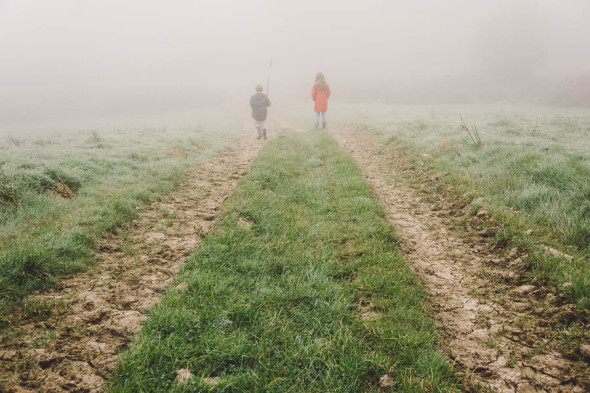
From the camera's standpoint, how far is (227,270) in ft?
12.7

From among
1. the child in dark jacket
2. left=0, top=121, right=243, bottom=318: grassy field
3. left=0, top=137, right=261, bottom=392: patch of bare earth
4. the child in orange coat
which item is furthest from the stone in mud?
the child in orange coat

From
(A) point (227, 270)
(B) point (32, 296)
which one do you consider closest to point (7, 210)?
(B) point (32, 296)

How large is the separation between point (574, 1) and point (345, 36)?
73.8m

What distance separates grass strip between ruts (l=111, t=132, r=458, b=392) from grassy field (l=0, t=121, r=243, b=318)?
1801 millimetres

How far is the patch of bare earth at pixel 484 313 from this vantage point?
250cm

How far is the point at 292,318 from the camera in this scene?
125 inches

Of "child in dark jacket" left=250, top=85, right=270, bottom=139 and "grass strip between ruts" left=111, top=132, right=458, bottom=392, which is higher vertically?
"child in dark jacket" left=250, top=85, right=270, bottom=139

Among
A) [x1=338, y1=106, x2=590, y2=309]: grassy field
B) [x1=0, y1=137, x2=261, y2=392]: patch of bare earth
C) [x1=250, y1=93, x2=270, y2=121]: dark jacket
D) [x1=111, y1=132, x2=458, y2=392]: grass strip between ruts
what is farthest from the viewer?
[x1=250, y1=93, x2=270, y2=121]: dark jacket

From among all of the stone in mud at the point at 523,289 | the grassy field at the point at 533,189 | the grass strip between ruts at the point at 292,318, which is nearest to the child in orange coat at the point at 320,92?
the grassy field at the point at 533,189

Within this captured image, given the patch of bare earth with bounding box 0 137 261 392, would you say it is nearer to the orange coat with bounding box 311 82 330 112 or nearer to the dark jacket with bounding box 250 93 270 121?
the dark jacket with bounding box 250 93 270 121

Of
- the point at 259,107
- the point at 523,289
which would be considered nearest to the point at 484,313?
the point at 523,289

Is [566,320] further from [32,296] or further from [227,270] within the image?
[32,296]

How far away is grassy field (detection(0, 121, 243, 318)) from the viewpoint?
3.51 m

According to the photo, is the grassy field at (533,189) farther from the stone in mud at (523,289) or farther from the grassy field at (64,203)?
the grassy field at (64,203)
